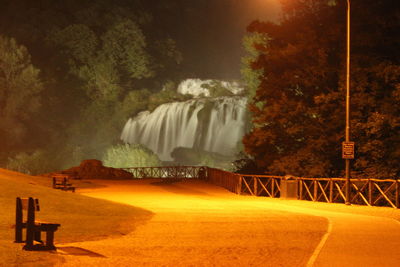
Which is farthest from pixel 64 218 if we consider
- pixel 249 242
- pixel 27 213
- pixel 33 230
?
pixel 249 242

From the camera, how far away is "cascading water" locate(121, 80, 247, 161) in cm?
7381

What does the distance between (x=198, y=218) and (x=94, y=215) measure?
3.06 metres

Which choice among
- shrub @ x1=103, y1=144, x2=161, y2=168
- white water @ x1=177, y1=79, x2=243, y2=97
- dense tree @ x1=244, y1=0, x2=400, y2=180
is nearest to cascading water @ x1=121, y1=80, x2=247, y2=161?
shrub @ x1=103, y1=144, x2=161, y2=168

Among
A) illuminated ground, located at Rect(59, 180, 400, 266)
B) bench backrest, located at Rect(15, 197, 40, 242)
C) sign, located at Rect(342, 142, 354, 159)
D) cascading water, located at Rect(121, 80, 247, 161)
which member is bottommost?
illuminated ground, located at Rect(59, 180, 400, 266)

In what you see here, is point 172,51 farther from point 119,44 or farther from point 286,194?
point 286,194

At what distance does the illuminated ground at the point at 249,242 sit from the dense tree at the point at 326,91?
30.3 feet

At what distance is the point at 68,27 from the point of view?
307 ft

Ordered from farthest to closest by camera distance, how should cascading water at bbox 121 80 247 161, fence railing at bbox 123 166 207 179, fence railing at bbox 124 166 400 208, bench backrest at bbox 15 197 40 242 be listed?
cascading water at bbox 121 80 247 161 → fence railing at bbox 123 166 207 179 → fence railing at bbox 124 166 400 208 → bench backrest at bbox 15 197 40 242

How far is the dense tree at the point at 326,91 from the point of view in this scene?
28.7m

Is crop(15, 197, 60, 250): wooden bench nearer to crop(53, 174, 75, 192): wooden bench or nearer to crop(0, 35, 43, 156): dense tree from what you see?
crop(53, 174, 75, 192): wooden bench

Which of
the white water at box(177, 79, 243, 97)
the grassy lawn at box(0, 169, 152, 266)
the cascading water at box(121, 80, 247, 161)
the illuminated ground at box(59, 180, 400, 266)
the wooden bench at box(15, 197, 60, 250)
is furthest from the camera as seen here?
the white water at box(177, 79, 243, 97)

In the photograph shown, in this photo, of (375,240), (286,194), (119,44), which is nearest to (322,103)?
(286,194)

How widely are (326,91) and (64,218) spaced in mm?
19461

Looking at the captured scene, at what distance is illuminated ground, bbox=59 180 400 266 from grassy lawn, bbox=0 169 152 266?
0.51 metres
